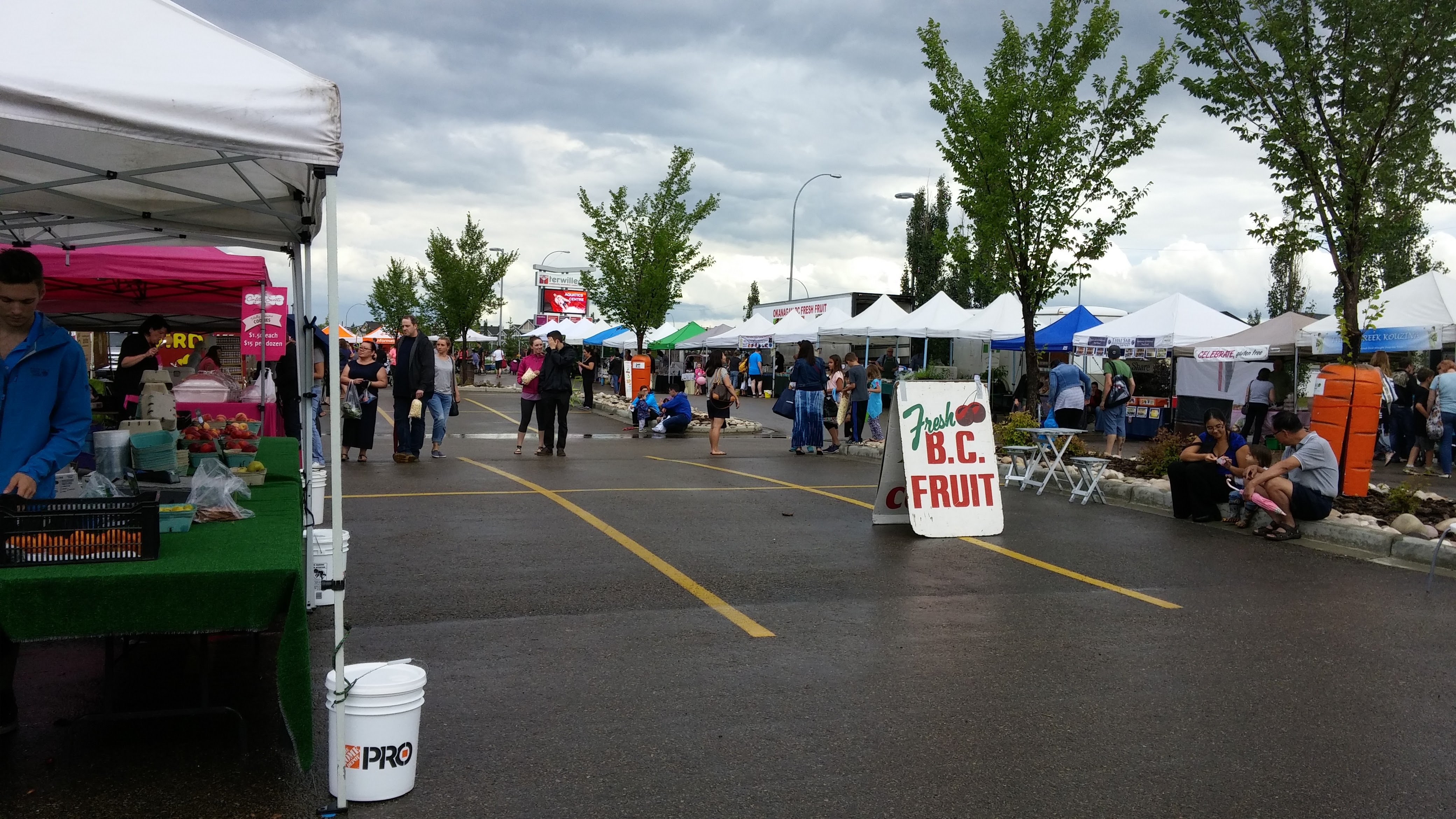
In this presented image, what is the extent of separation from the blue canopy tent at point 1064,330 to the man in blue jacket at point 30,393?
22.2m

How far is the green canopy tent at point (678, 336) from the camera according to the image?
44688 millimetres

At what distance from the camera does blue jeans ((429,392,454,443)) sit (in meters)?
15.2

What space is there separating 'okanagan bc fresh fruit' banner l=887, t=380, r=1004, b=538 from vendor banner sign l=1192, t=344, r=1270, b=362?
1095 centimetres

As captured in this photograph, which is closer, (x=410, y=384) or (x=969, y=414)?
(x=969, y=414)

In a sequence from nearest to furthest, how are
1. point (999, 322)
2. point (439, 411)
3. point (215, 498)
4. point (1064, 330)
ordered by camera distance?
point (215, 498), point (439, 411), point (1064, 330), point (999, 322)

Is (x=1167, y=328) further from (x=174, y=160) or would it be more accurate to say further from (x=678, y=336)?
(x=678, y=336)

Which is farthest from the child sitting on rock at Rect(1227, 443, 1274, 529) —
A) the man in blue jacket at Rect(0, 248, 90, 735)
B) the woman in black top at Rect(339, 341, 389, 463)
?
the woman in black top at Rect(339, 341, 389, 463)

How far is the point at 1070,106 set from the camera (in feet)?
54.0

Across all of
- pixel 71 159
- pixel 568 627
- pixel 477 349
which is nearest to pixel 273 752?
pixel 568 627

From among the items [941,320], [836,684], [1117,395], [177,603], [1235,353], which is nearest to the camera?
[177,603]

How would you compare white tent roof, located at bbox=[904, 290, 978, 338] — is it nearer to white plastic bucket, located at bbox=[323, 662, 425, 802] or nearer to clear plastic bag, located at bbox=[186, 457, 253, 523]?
clear plastic bag, located at bbox=[186, 457, 253, 523]

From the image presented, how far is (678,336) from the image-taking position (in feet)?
149

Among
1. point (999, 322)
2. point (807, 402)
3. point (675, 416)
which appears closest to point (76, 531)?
point (807, 402)

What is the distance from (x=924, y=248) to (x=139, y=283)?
185 feet
